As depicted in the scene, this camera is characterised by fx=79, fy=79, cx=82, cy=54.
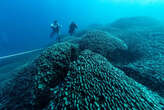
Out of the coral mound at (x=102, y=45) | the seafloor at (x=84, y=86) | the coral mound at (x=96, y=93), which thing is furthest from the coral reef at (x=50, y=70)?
the coral mound at (x=102, y=45)

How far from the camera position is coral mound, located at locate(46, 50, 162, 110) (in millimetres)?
1714

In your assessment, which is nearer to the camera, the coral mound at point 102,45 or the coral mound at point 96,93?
the coral mound at point 96,93

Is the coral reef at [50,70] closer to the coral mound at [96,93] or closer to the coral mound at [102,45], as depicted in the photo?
the coral mound at [96,93]

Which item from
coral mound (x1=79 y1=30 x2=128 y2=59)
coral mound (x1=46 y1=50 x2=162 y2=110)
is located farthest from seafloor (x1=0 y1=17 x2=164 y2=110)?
coral mound (x1=79 y1=30 x2=128 y2=59)

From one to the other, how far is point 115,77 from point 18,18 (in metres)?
109

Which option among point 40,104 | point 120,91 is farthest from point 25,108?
point 120,91

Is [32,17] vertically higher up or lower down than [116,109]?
higher up

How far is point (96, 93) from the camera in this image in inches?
73.1

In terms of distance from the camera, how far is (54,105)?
1.73 m

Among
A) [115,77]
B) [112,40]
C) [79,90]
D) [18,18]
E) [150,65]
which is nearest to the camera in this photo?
[79,90]

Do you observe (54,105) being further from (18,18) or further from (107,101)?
(18,18)

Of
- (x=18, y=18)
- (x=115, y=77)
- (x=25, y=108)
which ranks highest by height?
(x=18, y=18)

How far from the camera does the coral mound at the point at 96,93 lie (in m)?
1.71

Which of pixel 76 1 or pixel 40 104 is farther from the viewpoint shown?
pixel 76 1
